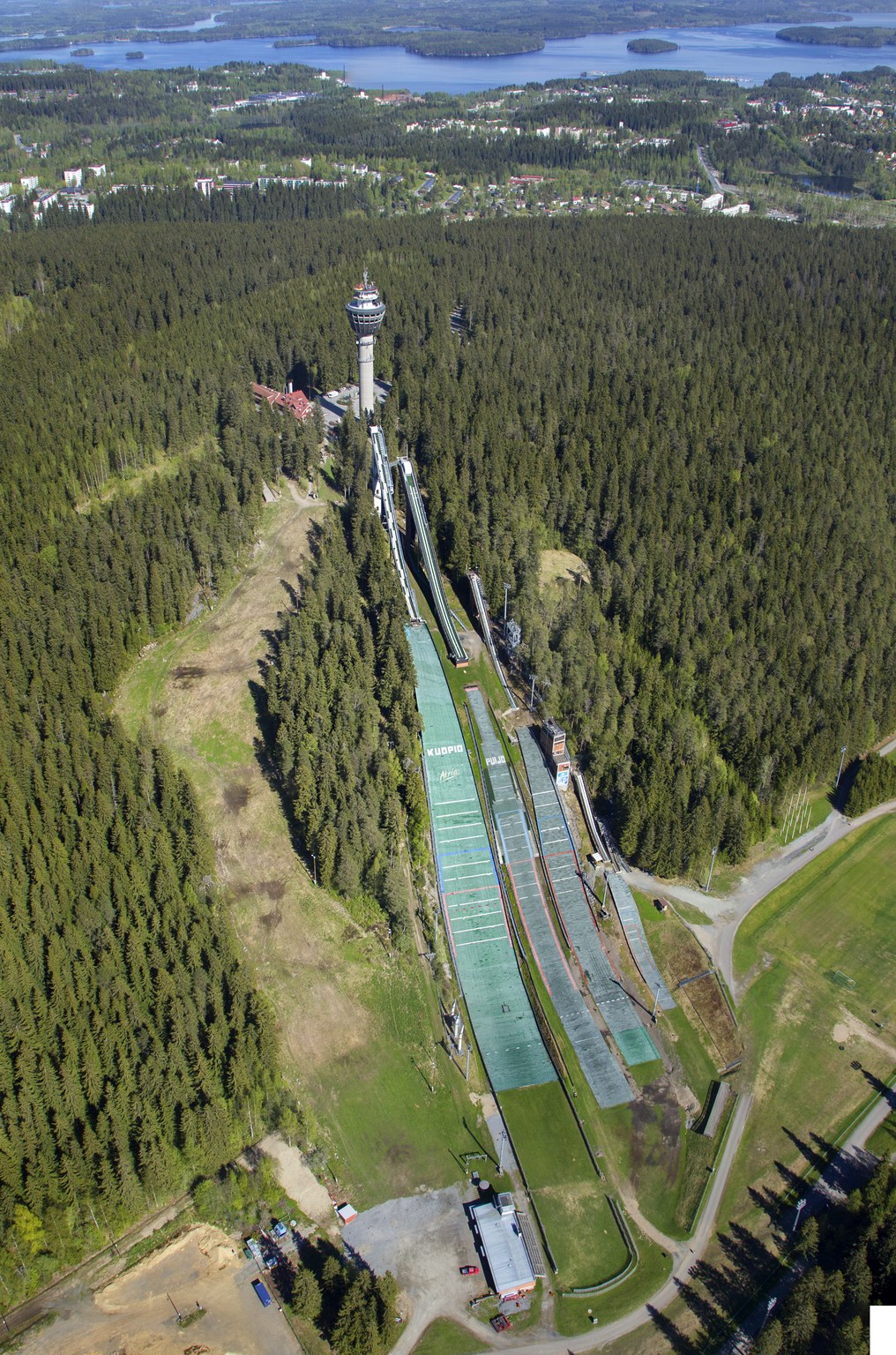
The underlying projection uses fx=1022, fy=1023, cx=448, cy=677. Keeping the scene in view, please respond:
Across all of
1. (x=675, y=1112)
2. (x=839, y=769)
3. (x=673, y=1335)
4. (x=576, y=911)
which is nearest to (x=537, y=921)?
(x=576, y=911)

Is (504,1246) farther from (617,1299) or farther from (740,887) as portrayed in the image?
(740,887)

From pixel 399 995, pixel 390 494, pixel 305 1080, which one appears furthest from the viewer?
pixel 390 494

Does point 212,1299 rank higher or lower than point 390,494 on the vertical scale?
lower

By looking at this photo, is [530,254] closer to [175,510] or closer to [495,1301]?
[175,510]

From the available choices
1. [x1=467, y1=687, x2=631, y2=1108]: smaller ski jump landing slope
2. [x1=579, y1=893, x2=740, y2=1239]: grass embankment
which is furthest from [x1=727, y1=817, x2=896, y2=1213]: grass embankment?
[x1=467, y1=687, x2=631, y2=1108]: smaller ski jump landing slope

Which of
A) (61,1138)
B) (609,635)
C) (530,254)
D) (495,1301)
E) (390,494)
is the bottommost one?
(495,1301)

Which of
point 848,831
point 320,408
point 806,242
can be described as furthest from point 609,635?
point 806,242

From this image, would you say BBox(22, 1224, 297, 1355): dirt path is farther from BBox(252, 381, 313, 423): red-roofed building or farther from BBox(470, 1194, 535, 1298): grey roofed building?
BBox(252, 381, 313, 423): red-roofed building
